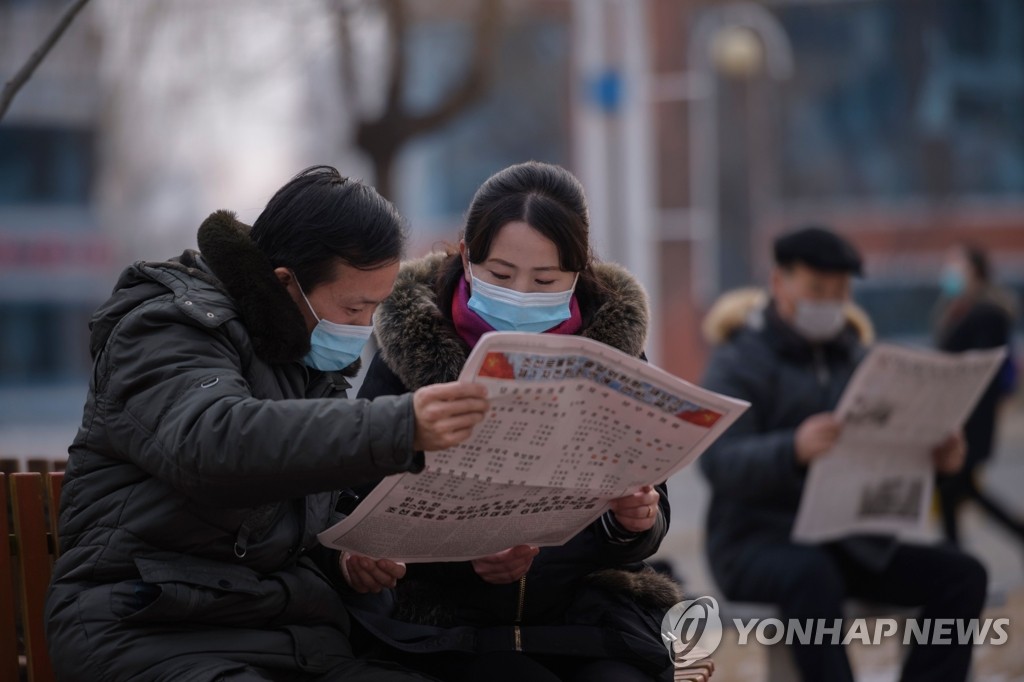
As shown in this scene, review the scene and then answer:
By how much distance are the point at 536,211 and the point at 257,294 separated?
0.76 metres

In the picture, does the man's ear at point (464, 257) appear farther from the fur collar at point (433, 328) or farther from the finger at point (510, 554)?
the finger at point (510, 554)

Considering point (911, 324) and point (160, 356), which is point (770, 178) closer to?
point (911, 324)

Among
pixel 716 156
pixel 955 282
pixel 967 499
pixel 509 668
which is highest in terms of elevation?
pixel 509 668

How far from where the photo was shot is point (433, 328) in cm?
325

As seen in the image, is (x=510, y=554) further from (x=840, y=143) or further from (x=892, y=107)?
(x=892, y=107)

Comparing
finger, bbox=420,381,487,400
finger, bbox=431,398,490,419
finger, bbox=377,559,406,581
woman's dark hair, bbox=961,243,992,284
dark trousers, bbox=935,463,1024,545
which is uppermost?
finger, bbox=420,381,487,400

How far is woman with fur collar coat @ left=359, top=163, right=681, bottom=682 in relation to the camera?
3184mm

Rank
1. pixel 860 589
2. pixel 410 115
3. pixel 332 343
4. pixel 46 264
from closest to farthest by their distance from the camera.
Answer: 1. pixel 332 343
2. pixel 860 589
3. pixel 410 115
4. pixel 46 264

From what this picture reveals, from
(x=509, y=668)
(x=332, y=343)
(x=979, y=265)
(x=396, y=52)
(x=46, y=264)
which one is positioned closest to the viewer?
(x=332, y=343)

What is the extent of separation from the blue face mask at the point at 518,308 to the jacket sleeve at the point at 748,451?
5.10 ft

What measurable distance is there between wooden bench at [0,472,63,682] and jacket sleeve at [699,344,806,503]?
229cm

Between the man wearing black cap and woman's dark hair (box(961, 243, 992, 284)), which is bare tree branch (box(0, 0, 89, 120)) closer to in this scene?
the man wearing black cap

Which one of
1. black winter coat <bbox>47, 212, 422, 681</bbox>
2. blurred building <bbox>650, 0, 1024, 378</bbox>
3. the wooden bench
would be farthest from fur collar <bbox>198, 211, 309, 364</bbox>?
blurred building <bbox>650, 0, 1024, 378</bbox>

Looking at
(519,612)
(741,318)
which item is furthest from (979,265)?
(519,612)
